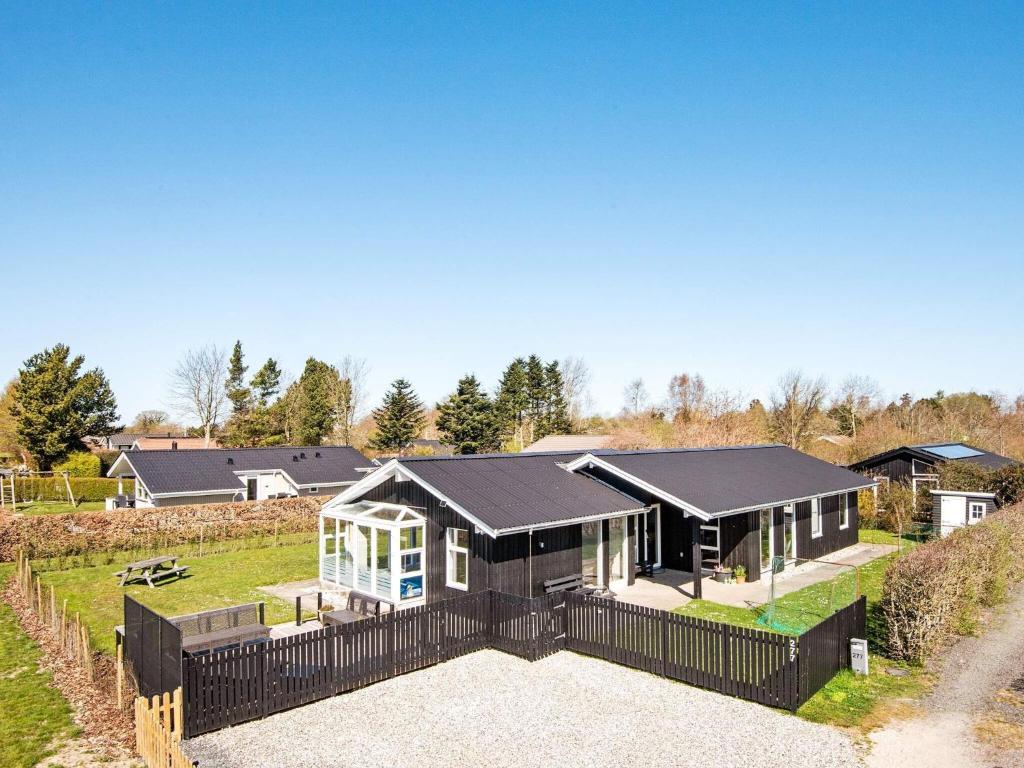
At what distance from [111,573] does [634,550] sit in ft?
56.2

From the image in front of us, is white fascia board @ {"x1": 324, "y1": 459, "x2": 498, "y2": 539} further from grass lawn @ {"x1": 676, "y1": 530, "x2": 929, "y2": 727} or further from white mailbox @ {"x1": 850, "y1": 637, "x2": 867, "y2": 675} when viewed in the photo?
white mailbox @ {"x1": 850, "y1": 637, "x2": 867, "y2": 675}

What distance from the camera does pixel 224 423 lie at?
218 ft

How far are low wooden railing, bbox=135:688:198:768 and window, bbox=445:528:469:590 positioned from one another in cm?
688

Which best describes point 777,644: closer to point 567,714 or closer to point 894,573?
point 567,714

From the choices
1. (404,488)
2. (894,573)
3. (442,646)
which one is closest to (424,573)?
Answer: (404,488)

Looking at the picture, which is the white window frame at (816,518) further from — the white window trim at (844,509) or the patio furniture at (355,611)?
the patio furniture at (355,611)

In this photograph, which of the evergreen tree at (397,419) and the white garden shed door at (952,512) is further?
the evergreen tree at (397,419)

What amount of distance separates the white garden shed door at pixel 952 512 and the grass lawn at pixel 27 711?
27678mm

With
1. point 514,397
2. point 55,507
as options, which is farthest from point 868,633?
point 514,397

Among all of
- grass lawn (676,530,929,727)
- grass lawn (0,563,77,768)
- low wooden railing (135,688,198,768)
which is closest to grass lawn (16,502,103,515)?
grass lawn (0,563,77,768)

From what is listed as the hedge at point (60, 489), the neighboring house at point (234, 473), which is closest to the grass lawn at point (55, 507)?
the hedge at point (60, 489)

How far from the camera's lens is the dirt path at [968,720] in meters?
8.59

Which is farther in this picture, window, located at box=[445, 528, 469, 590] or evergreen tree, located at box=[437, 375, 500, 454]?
evergreen tree, located at box=[437, 375, 500, 454]

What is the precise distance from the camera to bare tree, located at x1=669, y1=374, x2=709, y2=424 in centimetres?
6322
